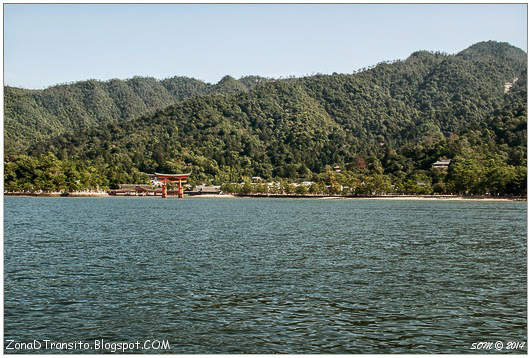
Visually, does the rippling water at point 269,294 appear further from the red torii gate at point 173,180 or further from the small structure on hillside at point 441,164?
the red torii gate at point 173,180

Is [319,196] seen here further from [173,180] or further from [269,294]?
[269,294]

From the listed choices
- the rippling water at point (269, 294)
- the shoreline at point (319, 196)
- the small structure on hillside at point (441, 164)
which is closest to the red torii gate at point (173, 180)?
the shoreline at point (319, 196)

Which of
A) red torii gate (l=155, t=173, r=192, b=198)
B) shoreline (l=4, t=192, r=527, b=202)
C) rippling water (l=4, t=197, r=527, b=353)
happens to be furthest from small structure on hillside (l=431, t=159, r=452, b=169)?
rippling water (l=4, t=197, r=527, b=353)

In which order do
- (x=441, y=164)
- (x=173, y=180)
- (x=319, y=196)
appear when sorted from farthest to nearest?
(x=173, y=180), (x=441, y=164), (x=319, y=196)

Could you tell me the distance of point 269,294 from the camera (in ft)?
72.6

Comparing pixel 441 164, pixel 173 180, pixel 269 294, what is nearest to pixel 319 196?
pixel 441 164

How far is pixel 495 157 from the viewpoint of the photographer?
500 feet

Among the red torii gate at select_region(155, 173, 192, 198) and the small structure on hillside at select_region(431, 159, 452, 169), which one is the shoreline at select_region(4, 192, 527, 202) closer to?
the red torii gate at select_region(155, 173, 192, 198)

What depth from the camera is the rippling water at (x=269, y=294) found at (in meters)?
16.7

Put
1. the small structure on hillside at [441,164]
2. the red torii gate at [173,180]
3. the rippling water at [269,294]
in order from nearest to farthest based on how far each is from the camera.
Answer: the rippling water at [269,294] → the small structure on hillside at [441,164] → the red torii gate at [173,180]

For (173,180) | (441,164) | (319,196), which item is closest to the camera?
(319,196)

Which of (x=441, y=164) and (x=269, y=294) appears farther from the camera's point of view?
(x=441, y=164)

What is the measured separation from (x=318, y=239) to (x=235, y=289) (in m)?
21.7

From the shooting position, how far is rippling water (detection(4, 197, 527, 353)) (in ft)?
54.8
